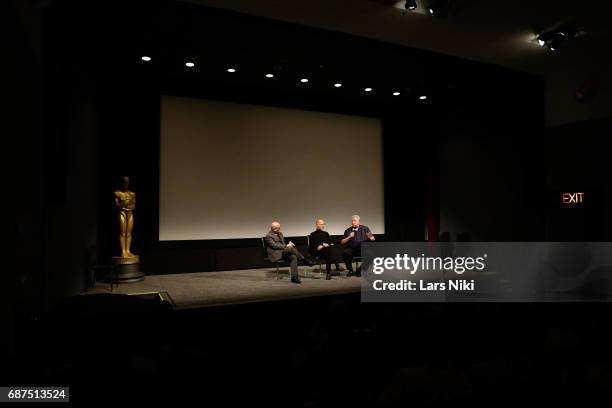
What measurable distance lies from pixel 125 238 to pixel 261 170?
9.63 feet

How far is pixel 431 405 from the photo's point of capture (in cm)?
176

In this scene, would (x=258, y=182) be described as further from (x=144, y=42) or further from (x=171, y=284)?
(x=144, y=42)

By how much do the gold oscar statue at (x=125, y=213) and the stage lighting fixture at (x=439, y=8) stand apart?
5.03m

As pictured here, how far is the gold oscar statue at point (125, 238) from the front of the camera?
652 cm

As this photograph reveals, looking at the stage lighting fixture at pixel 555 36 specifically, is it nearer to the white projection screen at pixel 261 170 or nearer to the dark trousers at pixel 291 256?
the white projection screen at pixel 261 170

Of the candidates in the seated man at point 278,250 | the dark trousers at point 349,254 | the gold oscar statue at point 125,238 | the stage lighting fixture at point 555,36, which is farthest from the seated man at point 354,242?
the stage lighting fixture at point 555,36

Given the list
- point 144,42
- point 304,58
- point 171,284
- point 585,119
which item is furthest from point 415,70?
point 171,284

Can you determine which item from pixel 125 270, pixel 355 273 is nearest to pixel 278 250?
pixel 355 273

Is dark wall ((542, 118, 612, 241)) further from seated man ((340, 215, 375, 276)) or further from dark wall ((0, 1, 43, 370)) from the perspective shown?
dark wall ((0, 1, 43, 370))

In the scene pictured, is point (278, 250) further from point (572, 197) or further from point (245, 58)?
point (572, 197)

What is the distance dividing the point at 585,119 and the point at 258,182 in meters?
5.79

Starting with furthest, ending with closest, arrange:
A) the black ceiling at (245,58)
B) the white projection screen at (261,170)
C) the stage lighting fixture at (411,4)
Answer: the white projection screen at (261,170)
the black ceiling at (245,58)
the stage lighting fixture at (411,4)

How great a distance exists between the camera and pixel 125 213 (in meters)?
6.75

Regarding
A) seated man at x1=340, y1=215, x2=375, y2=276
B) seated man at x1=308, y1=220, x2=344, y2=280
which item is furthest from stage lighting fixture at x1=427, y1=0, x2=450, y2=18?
seated man at x1=308, y1=220, x2=344, y2=280
